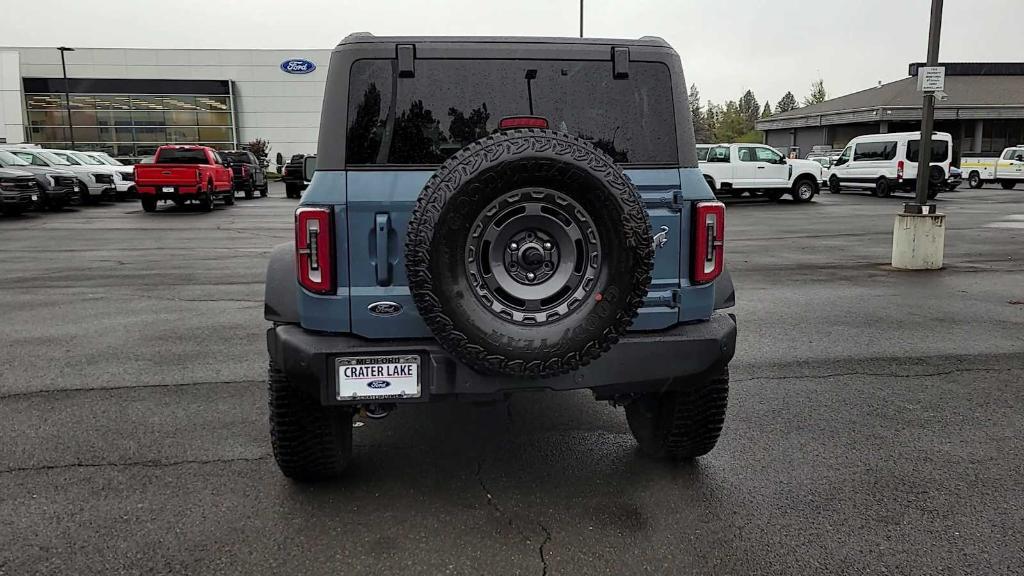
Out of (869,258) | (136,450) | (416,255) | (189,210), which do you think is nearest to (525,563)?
(416,255)

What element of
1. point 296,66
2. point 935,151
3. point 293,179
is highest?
point 296,66

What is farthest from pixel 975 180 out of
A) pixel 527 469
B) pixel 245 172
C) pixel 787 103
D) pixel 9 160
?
pixel 787 103

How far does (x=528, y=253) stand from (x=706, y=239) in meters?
0.95

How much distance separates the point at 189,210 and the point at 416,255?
75.8ft

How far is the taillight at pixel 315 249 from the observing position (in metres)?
3.37

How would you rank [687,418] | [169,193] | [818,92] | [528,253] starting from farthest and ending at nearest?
[818,92], [169,193], [687,418], [528,253]

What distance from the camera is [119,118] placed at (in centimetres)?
5566

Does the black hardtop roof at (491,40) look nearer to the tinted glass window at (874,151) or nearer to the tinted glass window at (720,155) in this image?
the tinted glass window at (720,155)

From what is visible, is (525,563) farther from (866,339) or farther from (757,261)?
(757,261)

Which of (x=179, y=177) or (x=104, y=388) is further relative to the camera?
(x=179, y=177)

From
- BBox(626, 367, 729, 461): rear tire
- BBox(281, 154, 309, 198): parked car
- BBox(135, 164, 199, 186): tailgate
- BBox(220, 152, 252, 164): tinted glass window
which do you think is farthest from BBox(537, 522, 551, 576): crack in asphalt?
Result: BBox(220, 152, 252, 164): tinted glass window

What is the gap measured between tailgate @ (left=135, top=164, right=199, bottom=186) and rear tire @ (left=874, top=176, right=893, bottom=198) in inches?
927

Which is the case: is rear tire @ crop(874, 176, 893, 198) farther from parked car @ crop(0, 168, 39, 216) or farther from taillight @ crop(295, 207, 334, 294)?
taillight @ crop(295, 207, 334, 294)

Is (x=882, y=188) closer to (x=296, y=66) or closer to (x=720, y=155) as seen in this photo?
(x=720, y=155)
